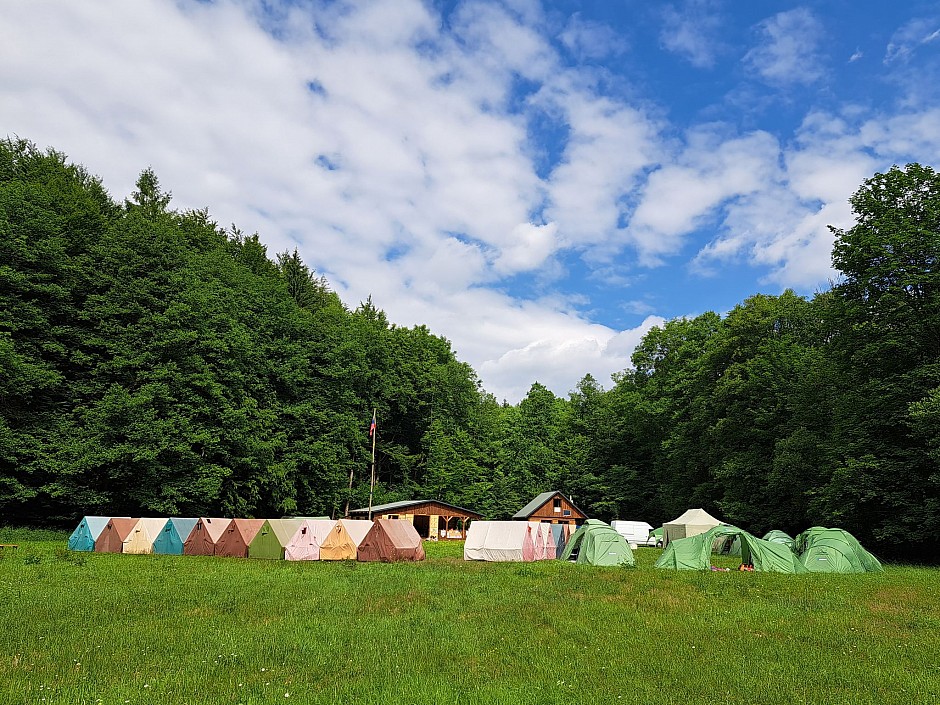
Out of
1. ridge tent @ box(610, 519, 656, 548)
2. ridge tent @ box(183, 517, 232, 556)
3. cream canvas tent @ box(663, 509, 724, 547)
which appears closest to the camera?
ridge tent @ box(183, 517, 232, 556)

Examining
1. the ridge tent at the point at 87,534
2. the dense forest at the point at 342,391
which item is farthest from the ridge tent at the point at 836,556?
the ridge tent at the point at 87,534

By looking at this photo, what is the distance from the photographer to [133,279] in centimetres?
3762

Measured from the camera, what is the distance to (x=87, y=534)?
28.1 metres

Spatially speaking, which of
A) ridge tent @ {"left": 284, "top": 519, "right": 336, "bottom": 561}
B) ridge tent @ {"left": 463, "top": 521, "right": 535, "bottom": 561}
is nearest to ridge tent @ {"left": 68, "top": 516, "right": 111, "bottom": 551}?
ridge tent @ {"left": 284, "top": 519, "right": 336, "bottom": 561}

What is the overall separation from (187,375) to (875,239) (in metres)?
37.3

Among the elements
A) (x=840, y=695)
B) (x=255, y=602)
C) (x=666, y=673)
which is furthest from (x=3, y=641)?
(x=840, y=695)

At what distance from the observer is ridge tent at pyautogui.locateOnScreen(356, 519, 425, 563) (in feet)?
83.2

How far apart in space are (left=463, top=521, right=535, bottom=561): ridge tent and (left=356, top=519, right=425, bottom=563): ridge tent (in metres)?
3.33

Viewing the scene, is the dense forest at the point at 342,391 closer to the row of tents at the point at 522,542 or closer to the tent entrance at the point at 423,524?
the tent entrance at the point at 423,524

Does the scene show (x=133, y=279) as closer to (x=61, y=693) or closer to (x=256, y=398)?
(x=256, y=398)

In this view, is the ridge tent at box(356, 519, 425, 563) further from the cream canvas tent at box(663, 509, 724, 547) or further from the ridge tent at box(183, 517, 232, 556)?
the cream canvas tent at box(663, 509, 724, 547)

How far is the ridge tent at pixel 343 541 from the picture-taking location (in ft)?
85.1

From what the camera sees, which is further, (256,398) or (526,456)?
(526,456)

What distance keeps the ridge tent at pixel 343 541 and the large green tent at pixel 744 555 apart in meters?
12.4
